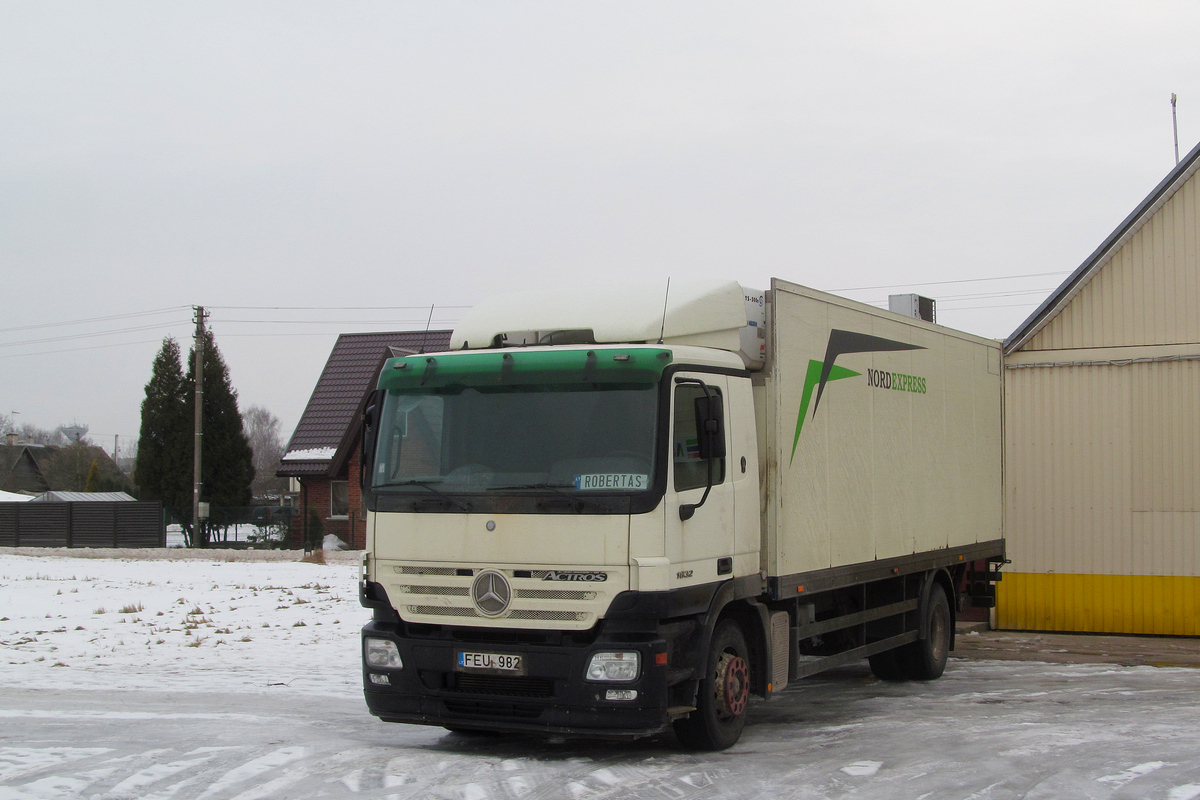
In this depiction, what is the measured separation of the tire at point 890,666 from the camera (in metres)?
11.4

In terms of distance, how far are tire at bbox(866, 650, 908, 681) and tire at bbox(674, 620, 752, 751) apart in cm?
366

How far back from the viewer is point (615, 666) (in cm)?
708

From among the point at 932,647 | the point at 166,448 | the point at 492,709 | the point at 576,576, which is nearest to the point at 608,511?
the point at 576,576

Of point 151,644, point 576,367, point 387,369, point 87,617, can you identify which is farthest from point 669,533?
point 87,617

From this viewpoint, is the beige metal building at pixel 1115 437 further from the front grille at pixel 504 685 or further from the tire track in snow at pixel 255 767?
the tire track in snow at pixel 255 767

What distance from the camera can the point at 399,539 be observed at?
25.1 ft

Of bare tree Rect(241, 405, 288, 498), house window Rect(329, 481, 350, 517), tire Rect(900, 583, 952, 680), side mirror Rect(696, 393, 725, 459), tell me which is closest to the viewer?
side mirror Rect(696, 393, 725, 459)

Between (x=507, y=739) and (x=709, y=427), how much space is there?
9.63 feet

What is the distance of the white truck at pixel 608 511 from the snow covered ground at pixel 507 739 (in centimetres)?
44

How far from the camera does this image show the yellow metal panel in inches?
577

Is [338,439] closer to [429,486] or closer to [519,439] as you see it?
[429,486]

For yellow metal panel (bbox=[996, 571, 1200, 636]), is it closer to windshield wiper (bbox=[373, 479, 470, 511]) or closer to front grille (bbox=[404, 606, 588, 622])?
front grille (bbox=[404, 606, 588, 622])

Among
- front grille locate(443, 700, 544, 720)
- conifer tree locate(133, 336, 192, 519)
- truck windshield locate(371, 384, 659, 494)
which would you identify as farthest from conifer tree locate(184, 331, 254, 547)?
front grille locate(443, 700, 544, 720)

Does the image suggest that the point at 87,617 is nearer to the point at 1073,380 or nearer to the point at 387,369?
the point at 387,369
